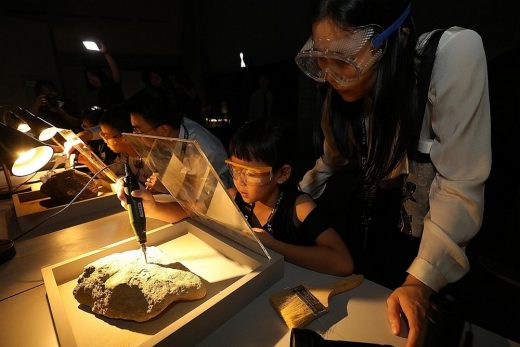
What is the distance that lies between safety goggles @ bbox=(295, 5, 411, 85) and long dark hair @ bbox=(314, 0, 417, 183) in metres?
0.02

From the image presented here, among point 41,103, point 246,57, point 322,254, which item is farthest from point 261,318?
point 246,57

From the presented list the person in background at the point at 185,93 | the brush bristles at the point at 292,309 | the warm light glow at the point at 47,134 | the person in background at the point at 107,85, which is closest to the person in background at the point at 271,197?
the brush bristles at the point at 292,309

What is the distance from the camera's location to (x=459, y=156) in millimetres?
819

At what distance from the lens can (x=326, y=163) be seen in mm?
1463

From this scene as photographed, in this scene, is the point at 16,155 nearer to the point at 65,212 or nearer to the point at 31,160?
the point at 31,160

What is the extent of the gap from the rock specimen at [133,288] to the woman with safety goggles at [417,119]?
593mm

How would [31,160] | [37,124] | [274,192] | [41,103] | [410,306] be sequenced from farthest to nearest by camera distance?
1. [41,103]
2. [37,124]
3. [274,192]
4. [31,160]
5. [410,306]

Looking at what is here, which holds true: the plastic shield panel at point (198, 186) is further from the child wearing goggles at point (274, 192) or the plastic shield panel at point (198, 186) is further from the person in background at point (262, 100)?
the person in background at point (262, 100)

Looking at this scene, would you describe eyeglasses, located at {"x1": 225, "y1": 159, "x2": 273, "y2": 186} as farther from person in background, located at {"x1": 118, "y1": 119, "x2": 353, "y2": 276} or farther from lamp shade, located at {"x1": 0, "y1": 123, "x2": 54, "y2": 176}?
lamp shade, located at {"x1": 0, "y1": 123, "x2": 54, "y2": 176}

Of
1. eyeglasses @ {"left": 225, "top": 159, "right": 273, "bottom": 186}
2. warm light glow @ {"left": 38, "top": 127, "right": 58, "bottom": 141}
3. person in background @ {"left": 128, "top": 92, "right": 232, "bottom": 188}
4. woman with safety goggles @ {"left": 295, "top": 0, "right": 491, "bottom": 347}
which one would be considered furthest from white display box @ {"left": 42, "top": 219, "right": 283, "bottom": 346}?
warm light glow @ {"left": 38, "top": 127, "right": 58, "bottom": 141}

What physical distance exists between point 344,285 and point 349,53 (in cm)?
74

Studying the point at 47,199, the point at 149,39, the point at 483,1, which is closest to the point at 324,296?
the point at 47,199

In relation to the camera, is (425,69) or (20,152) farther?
(20,152)

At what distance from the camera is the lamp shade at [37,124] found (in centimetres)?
175
